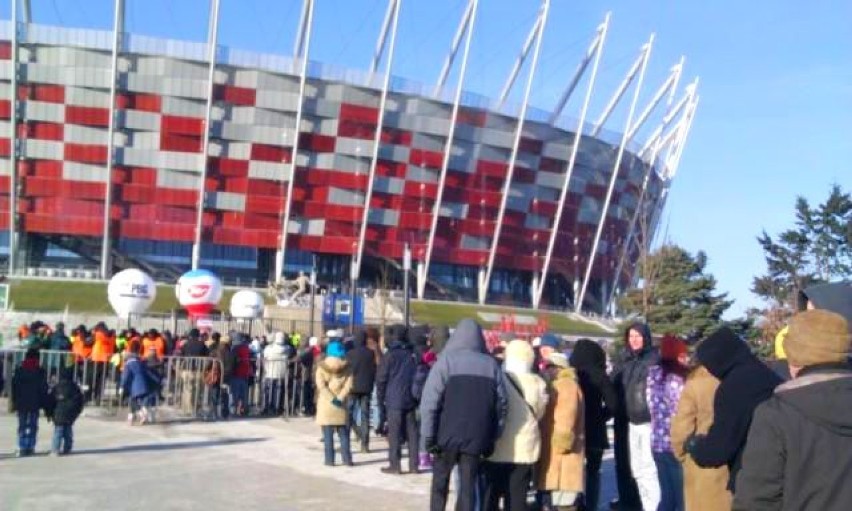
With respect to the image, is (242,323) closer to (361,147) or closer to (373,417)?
(373,417)

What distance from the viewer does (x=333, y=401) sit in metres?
11.8

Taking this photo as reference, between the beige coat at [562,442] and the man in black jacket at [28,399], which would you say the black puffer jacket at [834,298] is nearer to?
the beige coat at [562,442]

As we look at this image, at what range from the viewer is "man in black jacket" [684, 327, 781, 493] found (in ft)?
16.0

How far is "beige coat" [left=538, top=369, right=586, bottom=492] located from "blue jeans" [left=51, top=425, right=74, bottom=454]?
21.6 feet

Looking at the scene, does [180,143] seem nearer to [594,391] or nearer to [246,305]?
[246,305]

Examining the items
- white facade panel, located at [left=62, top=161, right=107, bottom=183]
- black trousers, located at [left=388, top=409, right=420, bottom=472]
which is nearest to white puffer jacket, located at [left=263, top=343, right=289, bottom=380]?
black trousers, located at [left=388, top=409, right=420, bottom=472]

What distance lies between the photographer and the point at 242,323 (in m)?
31.4

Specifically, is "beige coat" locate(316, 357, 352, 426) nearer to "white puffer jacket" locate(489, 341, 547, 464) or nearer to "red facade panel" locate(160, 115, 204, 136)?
"white puffer jacket" locate(489, 341, 547, 464)

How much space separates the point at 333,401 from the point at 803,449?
8.80 m

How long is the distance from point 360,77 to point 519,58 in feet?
33.7

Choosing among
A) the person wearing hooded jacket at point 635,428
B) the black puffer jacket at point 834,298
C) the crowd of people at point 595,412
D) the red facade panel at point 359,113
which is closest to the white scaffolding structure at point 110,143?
the red facade panel at point 359,113

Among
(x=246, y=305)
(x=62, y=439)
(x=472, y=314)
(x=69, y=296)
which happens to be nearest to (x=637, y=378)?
(x=62, y=439)

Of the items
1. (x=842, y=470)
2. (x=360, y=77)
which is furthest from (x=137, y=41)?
(x=842, y=470)

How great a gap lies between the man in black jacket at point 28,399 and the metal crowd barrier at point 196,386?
3.89 meters
